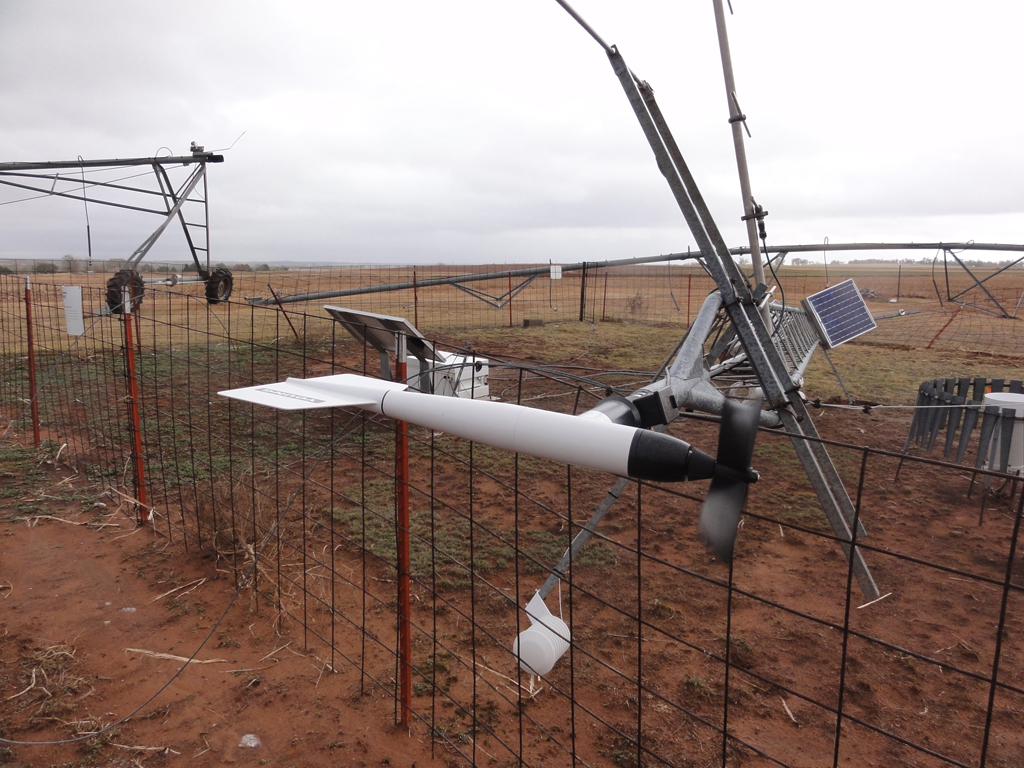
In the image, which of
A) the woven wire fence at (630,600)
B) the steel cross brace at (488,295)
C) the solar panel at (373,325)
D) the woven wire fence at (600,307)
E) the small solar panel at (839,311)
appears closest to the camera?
the woven wire fence at (630,600)

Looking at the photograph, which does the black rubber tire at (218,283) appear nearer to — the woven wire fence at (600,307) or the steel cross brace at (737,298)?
the woven wire fence at (600,307)

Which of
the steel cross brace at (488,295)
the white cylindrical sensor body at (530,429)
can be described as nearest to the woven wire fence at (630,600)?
the white cylindrical sensor body at (530,429)

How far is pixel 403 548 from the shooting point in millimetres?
2830

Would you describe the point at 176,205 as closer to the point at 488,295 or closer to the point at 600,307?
the point at 488,295

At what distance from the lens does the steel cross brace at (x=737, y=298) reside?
3512mm

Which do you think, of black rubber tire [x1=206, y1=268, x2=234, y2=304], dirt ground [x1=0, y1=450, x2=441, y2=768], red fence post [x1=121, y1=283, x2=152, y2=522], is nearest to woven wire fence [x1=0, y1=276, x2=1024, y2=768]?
red fence post [x1=121, y1=283, x2=152, y2=522]

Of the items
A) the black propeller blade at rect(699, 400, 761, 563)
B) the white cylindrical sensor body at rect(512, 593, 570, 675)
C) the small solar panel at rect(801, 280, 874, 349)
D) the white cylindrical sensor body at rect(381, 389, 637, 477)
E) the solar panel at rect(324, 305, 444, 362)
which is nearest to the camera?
the black propeller blade at rect(699, 400, 761, 563)

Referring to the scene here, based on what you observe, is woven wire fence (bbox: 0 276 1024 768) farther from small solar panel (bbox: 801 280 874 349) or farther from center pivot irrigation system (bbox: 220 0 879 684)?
small solar panel (bbox: 801 280 874 349)

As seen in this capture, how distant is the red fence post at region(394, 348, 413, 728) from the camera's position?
Answer: 107 inches

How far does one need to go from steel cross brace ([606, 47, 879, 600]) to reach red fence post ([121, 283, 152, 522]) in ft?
12.7

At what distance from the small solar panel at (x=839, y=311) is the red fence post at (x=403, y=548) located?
20.7ft

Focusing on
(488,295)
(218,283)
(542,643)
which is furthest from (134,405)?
(488,295)

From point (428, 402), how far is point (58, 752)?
7.87 feet

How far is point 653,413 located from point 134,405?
406cm
